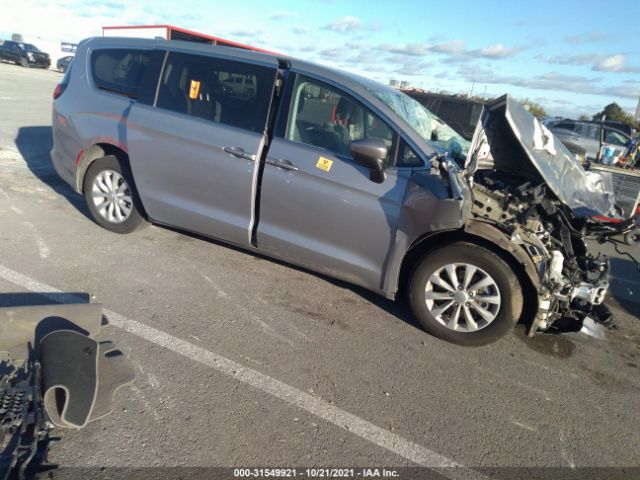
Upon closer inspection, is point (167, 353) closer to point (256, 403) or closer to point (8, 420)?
point (256, 403)

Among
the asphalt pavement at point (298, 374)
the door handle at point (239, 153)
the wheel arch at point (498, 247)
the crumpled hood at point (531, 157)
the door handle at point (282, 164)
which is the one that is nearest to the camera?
the asphalt pavement at point (298, 374)

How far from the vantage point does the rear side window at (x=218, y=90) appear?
3836mm

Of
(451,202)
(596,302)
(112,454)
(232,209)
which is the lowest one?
(112,454)

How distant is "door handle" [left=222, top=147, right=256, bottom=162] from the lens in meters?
3.76

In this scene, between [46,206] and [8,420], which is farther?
[46,206]

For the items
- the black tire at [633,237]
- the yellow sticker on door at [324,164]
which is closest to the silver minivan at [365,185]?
the yellow sticker on door at [324,164]

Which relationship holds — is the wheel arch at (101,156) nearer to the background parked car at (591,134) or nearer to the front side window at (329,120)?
the front side window at (329,120)

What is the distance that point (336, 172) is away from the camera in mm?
3543

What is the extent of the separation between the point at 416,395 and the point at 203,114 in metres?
2.90

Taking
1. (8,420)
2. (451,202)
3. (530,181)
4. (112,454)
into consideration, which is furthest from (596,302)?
(8,420)

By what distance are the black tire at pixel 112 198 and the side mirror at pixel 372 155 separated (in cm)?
239

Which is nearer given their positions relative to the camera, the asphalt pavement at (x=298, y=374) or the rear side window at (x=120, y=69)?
the asphalt pavement at (x=298, y=374)

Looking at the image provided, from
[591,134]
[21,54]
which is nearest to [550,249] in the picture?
[591,134]

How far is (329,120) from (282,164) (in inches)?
20.6
